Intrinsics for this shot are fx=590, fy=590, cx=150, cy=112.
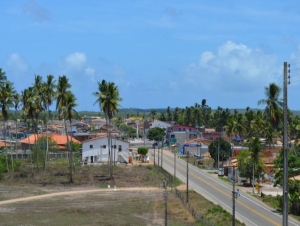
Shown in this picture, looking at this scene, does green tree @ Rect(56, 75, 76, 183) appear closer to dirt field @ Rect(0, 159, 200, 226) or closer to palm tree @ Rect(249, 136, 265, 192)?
dirt field @ Rect(0, 159, 200, 226)

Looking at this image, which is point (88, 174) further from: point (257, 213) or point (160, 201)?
point (257, 213)

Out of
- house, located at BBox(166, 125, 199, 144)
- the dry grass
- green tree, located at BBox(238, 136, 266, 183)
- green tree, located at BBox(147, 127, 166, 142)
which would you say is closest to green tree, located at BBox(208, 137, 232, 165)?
the dry grass

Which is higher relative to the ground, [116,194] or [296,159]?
[296,159]

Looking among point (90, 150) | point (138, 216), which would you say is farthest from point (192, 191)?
point (90, 150)

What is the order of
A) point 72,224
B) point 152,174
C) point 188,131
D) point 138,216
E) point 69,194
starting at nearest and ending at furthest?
point 72,224, point 138,216, point 69,194, point 152,174, point 188,131

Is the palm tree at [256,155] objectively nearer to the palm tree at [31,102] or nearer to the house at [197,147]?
the palm tree at [31,102]

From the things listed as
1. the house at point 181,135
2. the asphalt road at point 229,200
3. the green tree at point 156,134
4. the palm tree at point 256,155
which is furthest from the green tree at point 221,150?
the green tree at point 156,134
